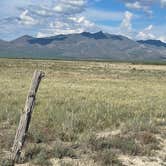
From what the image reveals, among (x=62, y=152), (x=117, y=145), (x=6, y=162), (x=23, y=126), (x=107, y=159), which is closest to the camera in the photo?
(x=6, y=162)

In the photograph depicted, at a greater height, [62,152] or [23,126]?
[23,126]

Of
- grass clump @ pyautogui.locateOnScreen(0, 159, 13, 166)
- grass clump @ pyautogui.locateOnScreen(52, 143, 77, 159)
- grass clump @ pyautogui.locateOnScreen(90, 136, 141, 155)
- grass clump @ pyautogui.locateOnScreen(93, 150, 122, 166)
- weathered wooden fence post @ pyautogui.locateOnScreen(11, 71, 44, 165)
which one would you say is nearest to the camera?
grass clump @ pyautogui.locateOnScreen(0, 159, 13, 166)

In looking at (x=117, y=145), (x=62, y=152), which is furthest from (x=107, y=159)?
(x=117, y=145)

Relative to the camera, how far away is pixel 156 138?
39.7ft

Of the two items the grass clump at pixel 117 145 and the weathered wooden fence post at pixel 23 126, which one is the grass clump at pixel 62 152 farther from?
the weathered wooden fence post at pixel 23 126

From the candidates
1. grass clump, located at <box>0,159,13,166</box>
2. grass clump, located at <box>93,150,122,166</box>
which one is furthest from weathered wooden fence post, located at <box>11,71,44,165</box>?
grass clump, located at <box>93,150,122,166</box>

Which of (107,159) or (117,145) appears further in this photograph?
(117,145)

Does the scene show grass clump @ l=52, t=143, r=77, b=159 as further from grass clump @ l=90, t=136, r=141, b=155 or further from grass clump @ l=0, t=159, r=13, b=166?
grass clump @ l=0, t=159, r=13, b=166

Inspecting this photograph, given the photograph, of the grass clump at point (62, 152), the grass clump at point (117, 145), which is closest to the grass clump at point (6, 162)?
the grass clump at point (62, 152)

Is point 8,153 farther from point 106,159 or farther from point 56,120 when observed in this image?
point 56,120

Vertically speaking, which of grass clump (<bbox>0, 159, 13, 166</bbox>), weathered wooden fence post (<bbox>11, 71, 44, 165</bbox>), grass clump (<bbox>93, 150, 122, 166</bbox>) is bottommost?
grass clump (<bbox>93, 150, 122, 166</bbox>)

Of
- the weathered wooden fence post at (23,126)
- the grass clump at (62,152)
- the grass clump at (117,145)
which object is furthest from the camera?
the grass clump at (117,145)

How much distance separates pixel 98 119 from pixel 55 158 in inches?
204

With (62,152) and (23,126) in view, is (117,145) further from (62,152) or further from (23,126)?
(23,126)
